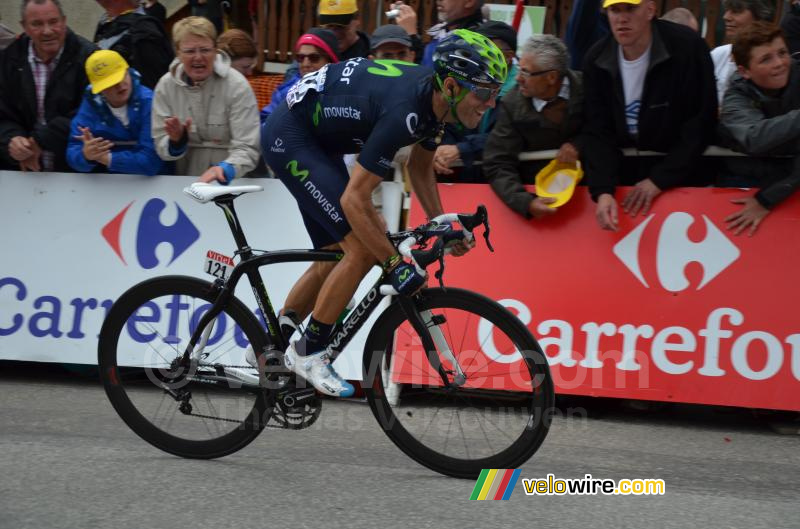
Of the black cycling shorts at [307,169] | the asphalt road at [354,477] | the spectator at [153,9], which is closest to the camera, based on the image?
the asphalt road at [354,477]

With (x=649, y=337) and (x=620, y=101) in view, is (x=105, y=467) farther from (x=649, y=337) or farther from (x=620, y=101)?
(x=620, y=101)

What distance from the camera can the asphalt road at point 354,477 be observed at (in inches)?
169

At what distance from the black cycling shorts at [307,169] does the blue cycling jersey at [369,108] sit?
62mm

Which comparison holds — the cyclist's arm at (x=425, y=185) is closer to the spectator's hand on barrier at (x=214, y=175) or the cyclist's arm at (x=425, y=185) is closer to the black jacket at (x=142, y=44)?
the spectator's hand on barrier at (x=214, y=175)

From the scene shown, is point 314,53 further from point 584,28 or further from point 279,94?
point 584,28

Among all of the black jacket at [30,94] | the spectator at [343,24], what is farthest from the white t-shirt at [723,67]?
the black jacket at [30,94]

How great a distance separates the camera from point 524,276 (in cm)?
636

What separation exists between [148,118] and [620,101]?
295cm

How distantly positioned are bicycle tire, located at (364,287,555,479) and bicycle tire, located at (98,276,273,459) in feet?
1.88

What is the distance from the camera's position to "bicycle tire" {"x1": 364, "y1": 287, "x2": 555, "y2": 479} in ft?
15.1

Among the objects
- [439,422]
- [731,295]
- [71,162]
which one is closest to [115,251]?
[71,162]

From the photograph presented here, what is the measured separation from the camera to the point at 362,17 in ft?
37.4

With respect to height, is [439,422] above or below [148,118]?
below

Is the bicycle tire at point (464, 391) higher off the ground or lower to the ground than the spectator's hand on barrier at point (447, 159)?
lower
